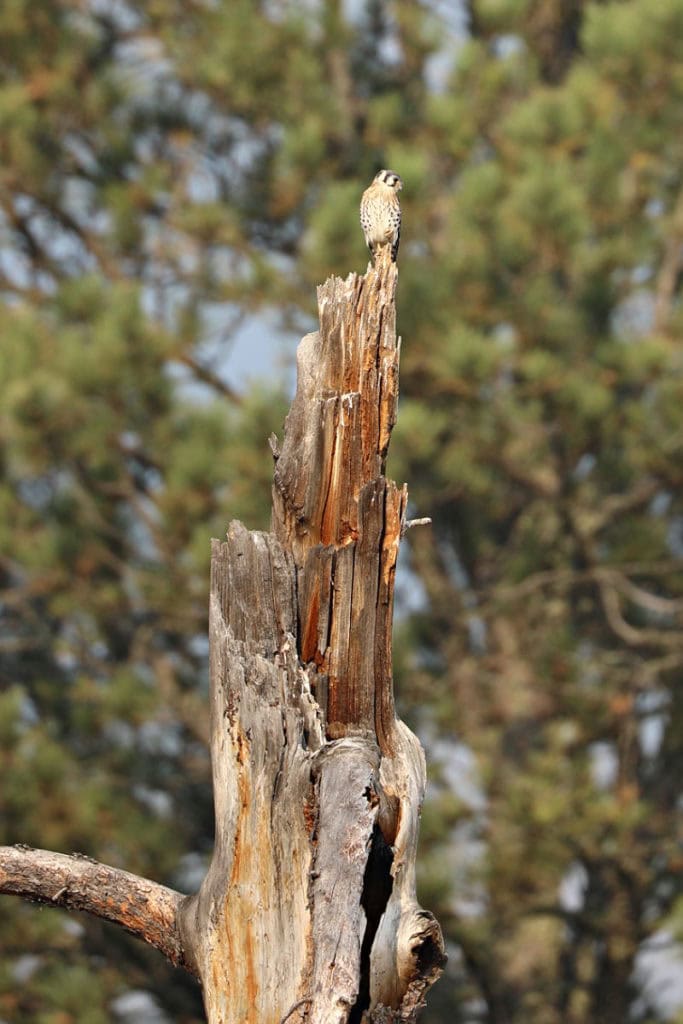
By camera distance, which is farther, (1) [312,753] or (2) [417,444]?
(2) [417,444]

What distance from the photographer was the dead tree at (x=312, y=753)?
1978 mm

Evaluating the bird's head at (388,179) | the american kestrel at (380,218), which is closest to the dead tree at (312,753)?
the american kestrel at (380,218)

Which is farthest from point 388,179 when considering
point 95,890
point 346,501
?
point 95,890

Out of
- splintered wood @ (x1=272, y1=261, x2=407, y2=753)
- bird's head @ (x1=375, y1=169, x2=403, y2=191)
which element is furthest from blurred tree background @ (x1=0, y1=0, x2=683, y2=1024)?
splintered wood @ (x1=272, y1=261, x2=407, y2=753)

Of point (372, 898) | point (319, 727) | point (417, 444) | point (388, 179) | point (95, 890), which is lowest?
point (372, 898)

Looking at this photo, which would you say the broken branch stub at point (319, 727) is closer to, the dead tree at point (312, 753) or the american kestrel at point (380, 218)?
the dead tree at point (312, 753)

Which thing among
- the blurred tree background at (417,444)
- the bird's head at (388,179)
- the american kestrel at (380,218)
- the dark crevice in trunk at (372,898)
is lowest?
the dark crevice in trunk at (372,898)

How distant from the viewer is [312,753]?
6.72ft

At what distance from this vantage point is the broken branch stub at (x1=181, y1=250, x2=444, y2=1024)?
198cm

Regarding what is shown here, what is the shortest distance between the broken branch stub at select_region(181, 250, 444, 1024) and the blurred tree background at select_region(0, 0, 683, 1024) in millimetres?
3385

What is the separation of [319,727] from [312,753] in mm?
50

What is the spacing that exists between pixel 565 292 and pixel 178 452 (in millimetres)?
1934

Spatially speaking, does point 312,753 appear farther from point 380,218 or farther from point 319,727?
point 380,218

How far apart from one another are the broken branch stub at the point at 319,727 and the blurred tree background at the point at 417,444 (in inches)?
133
